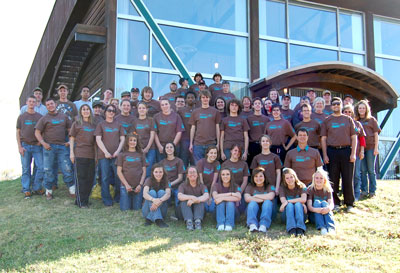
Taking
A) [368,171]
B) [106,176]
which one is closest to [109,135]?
[106,176]

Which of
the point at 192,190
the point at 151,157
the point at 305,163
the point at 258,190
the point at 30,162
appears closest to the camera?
the point at 258,190

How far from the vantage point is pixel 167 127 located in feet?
27.8

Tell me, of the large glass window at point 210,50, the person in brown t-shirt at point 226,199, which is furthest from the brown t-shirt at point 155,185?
the large glass window at point 210,50

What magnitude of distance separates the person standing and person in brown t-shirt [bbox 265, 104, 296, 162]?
594mm

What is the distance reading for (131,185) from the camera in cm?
791

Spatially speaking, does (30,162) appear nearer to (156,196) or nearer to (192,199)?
(156,196)

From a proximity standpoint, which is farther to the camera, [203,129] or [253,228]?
[203,129]

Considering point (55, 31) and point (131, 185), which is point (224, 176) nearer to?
point (131, 185)

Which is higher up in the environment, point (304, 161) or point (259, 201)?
point (304, 161)

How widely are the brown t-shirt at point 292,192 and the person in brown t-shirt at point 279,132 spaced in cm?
129

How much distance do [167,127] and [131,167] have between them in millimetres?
1080

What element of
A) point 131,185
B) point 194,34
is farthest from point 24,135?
point 194,34

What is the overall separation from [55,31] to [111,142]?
408 inches

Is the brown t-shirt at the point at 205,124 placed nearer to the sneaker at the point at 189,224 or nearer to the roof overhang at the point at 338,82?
the sneaker at the point at 189,224
